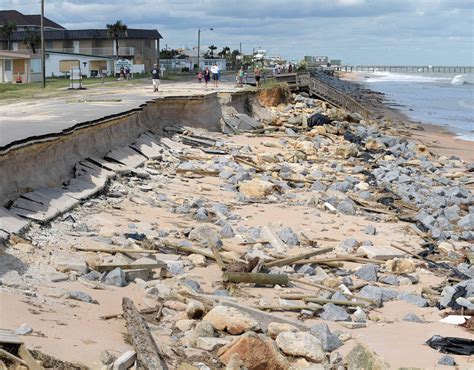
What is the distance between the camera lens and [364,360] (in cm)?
677

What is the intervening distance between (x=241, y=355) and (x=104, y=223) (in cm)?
559

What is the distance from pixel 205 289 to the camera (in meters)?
9.24

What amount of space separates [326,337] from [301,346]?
0.54 meters

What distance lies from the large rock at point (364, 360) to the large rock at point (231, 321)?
1061 mm

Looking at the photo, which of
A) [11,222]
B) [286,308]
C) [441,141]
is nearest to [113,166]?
[11,222]

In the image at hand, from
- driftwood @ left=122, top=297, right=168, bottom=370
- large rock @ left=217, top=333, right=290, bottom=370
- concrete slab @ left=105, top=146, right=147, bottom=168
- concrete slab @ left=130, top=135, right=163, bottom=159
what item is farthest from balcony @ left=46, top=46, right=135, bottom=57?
large rock @ left=217, top=333, right=290, bottom=370

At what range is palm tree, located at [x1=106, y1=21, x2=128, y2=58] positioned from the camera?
260ft

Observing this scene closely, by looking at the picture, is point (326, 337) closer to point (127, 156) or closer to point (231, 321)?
point (231, 321)

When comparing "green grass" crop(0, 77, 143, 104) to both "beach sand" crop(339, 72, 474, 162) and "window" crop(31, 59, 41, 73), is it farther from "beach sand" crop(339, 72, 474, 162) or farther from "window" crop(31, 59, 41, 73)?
"window" crop(31, 59, 41, 73)

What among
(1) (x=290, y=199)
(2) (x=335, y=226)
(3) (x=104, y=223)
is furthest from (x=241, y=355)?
(1) (x=290, y=199)

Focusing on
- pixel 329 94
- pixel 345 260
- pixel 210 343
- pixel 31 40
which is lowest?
pixel 329 94

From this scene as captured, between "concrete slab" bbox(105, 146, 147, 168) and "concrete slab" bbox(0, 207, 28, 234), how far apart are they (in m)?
6.61

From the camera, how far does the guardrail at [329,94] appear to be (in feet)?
147

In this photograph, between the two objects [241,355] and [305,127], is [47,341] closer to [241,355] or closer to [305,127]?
[241,355]
